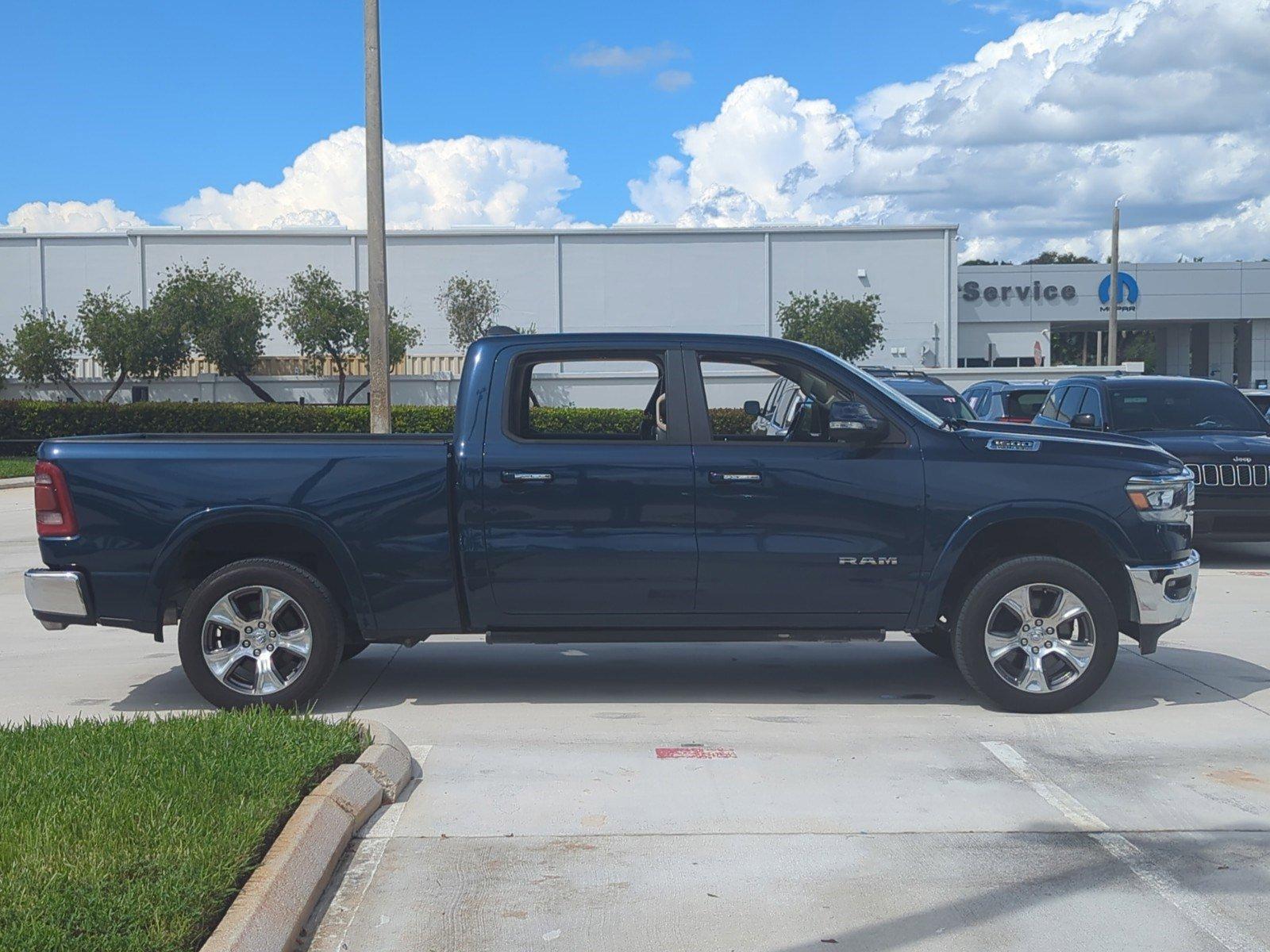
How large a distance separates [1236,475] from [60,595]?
397 inches

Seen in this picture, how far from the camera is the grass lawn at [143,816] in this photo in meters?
3.84

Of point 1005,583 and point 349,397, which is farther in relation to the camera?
point 349,397

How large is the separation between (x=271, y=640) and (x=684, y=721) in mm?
2269

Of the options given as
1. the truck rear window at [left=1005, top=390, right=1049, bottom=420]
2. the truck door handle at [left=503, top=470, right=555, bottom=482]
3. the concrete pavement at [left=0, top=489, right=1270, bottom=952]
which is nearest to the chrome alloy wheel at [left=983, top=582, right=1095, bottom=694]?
the concrete pavement at [left=0, top=489, right=1270, bottom=952]

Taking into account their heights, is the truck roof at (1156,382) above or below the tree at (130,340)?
below

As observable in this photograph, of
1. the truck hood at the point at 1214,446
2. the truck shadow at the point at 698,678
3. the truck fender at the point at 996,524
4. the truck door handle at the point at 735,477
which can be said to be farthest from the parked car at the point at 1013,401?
the truck door handle at the point at 735,477

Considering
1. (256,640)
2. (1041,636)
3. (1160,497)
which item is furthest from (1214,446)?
(256,640)

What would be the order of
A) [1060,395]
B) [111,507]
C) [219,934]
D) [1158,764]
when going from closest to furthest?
[219,934], [1158,764], [111,507], [1060,395]

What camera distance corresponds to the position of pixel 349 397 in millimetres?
45562

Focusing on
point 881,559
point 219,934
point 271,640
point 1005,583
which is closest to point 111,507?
point 271,640

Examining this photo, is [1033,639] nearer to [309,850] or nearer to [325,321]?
[309,850]

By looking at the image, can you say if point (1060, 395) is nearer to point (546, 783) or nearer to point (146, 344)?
point (546, 783)

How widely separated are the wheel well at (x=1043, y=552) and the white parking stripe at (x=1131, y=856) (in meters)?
1.01

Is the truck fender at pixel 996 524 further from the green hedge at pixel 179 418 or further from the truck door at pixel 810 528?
the green hedge at pixel 179 418
